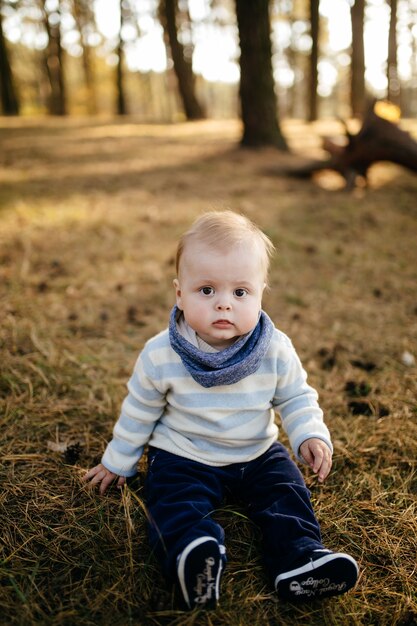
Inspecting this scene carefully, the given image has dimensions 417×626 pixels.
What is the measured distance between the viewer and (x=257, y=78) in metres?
8.16

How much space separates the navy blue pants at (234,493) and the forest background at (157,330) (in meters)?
0.09

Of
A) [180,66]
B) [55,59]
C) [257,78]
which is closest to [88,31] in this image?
[55,59]

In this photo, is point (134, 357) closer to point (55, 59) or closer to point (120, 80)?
point (120, 80)

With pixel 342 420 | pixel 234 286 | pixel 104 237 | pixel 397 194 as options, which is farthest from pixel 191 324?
pixel 397 194

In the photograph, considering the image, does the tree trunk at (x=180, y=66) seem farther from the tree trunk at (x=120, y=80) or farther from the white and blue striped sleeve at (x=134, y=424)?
the white and blue striped sleeve at (x=134, y=424)

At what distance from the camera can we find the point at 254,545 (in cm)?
176

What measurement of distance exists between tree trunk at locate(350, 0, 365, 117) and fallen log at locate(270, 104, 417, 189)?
893 cm

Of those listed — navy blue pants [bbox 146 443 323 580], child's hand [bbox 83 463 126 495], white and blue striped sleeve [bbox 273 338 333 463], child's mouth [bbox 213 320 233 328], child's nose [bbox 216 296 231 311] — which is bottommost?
child's hand [bbox 83 463 126 495]

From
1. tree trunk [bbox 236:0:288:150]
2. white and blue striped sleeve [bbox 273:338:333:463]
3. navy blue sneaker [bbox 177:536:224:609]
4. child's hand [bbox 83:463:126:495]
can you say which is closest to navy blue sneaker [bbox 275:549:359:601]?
navy blue sneaker [bbox 177:536:224:609]

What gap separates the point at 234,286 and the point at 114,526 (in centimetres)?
102

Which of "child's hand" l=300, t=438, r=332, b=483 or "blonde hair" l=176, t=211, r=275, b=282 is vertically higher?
"blonde hair" l=176, t=211, r=275, b=282

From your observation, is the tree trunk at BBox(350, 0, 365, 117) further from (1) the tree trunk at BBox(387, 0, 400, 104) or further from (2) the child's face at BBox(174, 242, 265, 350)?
(2) the child's face at BBox(174, 242, 265, 350)

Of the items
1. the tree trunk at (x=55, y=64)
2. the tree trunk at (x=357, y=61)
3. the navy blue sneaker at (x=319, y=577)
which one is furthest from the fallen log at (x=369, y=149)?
the tree trunk at (x=55, y=64)

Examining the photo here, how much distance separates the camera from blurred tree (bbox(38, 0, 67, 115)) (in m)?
20.6
